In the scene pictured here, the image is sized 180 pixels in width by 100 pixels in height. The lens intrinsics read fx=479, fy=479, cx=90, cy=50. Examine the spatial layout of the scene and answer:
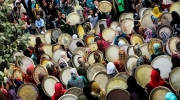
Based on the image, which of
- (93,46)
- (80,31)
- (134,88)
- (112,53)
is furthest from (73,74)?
(80,31)

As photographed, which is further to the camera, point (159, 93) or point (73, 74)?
point (73, 74)

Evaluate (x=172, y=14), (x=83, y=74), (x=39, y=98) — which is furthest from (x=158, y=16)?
(x=39, y=98)

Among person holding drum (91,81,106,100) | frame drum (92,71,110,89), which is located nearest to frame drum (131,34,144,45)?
frame drum (92,71,110,89)

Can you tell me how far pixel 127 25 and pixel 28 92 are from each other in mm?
6474

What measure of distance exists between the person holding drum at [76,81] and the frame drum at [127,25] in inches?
226

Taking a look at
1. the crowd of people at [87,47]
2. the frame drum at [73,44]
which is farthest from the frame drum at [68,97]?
the frame drum at [73,44]

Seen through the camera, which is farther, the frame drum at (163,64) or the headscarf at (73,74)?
the headscarf at (73,74)

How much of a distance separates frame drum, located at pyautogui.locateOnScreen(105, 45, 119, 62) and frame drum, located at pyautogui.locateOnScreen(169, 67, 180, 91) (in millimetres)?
3809

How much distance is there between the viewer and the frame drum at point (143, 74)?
463 inches

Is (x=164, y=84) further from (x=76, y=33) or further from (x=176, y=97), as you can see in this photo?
(x=76, y=33)

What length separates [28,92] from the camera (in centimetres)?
1341

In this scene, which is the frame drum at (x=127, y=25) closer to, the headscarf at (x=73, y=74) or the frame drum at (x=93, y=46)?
the frame drum at (x=93, y=46)

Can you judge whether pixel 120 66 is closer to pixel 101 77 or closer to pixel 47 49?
pixel 101 77

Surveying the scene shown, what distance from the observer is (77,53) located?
1616cm
